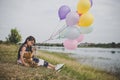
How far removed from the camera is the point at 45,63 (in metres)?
4.23

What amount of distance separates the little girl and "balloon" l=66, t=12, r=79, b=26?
0.75m

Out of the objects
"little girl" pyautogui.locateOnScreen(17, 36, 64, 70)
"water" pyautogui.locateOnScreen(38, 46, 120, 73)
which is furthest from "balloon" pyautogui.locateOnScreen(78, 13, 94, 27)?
"little girl" pyautogui.locateOnScreen(17, 36, 64, 70)

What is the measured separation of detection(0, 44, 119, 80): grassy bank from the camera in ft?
12.4

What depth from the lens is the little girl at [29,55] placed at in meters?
4.11

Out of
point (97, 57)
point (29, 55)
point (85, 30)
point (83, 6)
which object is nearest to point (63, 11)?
point (83, 6)

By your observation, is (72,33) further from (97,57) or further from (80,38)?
(97,57)

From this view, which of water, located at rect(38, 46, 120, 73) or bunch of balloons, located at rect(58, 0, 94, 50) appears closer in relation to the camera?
bunch of balloons, located at rect(58, 0, 94, 50)

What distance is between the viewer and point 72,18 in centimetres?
382

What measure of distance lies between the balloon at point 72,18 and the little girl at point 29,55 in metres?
0.75

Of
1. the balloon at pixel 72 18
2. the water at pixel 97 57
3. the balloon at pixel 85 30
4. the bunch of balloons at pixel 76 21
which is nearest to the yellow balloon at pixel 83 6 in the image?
the bunch of balloons at pixel 76 21

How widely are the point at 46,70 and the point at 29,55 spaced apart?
1.29 feet

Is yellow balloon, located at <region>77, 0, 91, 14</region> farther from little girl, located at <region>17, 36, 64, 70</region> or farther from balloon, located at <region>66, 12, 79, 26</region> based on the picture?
little girl, located at <region>17, 36, 64, 70</region>

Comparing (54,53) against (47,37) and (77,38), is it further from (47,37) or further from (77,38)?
(77,38)

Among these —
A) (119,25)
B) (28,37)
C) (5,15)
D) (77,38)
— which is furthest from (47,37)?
(119,25)
